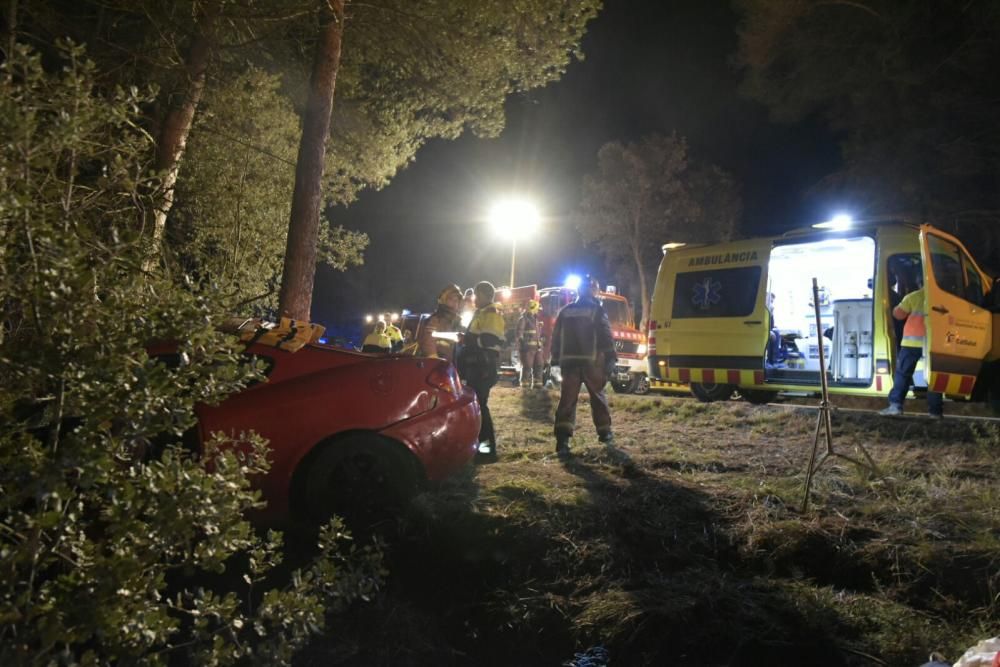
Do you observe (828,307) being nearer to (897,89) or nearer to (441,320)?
(441,320)

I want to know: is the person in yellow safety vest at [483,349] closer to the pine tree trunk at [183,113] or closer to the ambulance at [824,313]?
the ambulance at [824,313]

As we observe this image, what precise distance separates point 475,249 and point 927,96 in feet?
122

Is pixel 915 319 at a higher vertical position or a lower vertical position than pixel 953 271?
lower

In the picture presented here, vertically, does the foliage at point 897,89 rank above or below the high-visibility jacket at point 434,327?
above

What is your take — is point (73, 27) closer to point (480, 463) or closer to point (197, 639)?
point (480, 463)

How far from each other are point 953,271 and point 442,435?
6780mm

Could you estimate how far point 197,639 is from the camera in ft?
5.96

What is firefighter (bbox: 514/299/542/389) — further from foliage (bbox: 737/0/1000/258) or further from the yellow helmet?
foliage (bbox: 737/0/1000/258)

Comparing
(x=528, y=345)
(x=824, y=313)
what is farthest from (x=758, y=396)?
(x=528, y=345)

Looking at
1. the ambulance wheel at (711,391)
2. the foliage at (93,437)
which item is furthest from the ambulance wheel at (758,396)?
the foliage at (93,437)

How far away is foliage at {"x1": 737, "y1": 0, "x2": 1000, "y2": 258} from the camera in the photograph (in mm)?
14031

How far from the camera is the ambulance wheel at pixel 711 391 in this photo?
9672 mm

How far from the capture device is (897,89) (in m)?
15.5

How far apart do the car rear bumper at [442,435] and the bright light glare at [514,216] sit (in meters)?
17.7
